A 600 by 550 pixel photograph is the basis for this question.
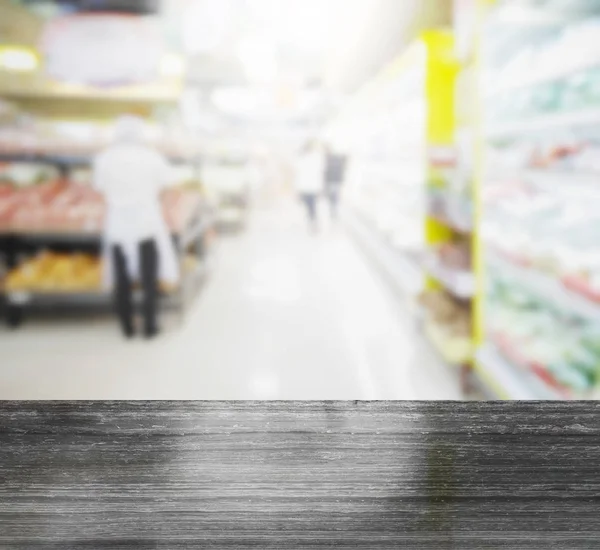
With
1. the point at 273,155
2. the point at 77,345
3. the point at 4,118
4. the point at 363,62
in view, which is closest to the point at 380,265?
the point at 363,62

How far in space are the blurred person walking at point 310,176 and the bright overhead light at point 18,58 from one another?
3.37m

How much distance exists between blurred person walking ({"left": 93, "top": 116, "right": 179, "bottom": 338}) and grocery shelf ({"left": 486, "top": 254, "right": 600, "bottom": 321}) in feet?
5.62

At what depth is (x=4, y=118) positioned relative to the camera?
4.10 metres

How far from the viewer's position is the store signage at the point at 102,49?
13.2 feet

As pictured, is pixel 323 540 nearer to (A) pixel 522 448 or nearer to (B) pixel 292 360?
(A) pixel 522 448

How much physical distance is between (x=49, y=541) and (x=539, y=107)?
2.02m

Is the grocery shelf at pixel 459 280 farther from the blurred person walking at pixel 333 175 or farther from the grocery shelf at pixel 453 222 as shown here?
the blurred person walking at pixel 333 175

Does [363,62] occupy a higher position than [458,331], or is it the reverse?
[363,62]

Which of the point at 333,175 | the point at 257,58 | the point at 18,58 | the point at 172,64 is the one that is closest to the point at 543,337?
the point at 172,64

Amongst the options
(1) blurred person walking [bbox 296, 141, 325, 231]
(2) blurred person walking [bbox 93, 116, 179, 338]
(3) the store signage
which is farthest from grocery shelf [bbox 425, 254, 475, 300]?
→ (1) blurred person walking [bbox 296, 141, 325, 231]

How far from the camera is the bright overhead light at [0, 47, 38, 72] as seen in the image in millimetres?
4230

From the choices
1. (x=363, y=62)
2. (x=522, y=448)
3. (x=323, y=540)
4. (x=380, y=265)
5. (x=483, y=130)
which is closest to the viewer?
(x=323, y=540)

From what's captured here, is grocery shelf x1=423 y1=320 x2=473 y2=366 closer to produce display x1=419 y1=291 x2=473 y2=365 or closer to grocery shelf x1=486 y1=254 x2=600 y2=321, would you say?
produce display x1=419 y1=291 x2=473 y2=365

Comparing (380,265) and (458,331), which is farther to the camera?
(380,265)
